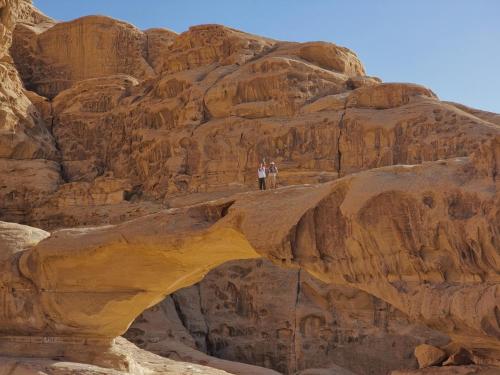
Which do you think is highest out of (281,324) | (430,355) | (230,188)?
(230,188)

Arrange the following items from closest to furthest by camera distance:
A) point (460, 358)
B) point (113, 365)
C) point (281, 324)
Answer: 1. point (460, 358)
2. point (113, 365)
3. point (281, 324)

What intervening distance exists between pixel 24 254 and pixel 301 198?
20.6 feet

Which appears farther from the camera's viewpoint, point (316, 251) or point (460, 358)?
point (316, 251)

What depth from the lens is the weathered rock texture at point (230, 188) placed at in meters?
11.4

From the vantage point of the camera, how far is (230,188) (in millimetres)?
24875

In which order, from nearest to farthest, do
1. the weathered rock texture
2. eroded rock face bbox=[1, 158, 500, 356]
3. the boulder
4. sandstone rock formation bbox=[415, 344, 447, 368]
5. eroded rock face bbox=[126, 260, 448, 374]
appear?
1. eroded rock face bbox=[1, 158, 500, 356]
2. the weathered rock texture
3. the boulder
4. sandstone rock formation bbox=[415, 344, 447, 368]
5. eroded rock face bbox=[126, 260, 448, 374]

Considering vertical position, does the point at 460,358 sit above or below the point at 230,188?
below

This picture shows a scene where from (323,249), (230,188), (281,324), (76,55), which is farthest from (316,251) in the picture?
(76,55)

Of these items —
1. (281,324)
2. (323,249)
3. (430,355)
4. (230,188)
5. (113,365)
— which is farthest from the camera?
(230,188)

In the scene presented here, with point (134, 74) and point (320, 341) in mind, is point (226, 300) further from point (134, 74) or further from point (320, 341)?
point (134, 74)

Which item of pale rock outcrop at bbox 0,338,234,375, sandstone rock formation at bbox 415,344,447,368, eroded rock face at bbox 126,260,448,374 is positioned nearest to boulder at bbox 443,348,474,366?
sandstone rock formation at bbox 415,344,447,368

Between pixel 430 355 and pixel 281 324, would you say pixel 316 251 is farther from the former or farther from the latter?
pixel 281 324

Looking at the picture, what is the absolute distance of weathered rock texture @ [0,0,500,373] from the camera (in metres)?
11.4

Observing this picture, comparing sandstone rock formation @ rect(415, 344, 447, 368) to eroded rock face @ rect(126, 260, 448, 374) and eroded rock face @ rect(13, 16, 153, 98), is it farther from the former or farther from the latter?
eroded rock face @ rect(13, 16, 153, 98)
